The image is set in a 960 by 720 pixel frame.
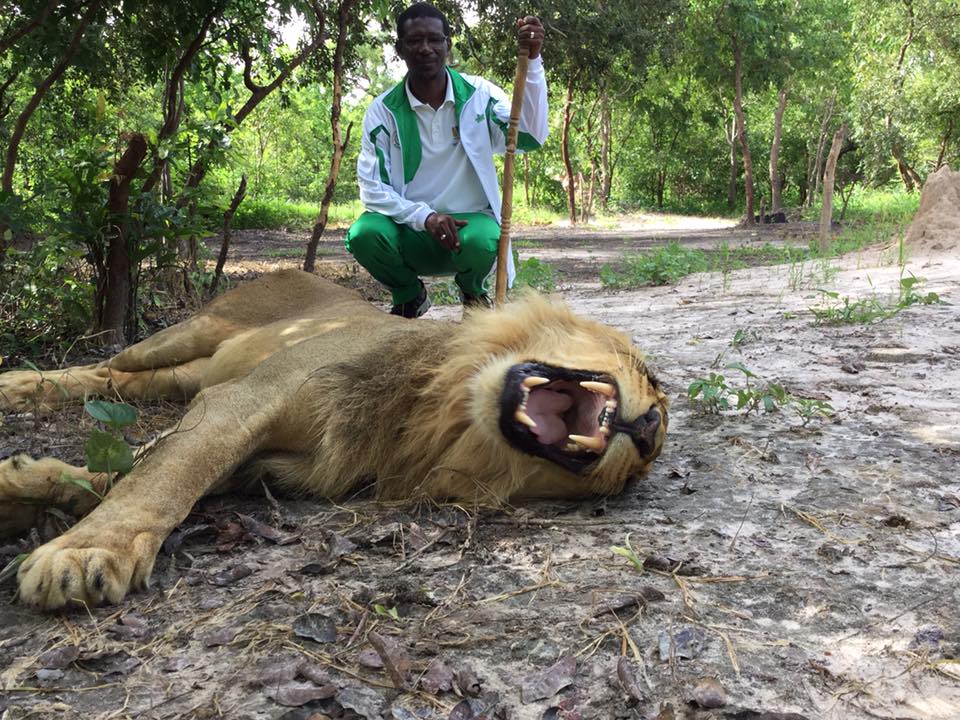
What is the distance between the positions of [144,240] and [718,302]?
476cm

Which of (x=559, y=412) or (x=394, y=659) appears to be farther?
(x=559, y=412)

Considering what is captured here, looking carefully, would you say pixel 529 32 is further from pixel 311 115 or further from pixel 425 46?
pixel 311 115

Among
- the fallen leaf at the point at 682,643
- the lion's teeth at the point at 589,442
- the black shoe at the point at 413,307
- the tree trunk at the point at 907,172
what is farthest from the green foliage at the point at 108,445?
the tree trunk at the point at 907,172

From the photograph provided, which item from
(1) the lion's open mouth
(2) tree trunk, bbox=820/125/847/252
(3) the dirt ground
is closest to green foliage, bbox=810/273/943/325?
(3) the dirt ground

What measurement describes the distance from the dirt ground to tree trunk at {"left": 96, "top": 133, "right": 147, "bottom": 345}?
1.68 meters

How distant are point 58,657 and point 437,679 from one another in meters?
0.85

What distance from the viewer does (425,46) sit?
4766 mm

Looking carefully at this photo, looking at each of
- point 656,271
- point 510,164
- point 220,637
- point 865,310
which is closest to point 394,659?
point 220,637

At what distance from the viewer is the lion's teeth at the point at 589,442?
2516mm

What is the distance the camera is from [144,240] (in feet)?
17.2

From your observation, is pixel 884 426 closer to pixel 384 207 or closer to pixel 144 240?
pixel 384 207

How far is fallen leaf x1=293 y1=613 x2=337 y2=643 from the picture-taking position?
1.92 m

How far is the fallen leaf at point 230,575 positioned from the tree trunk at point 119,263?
3.32 metres

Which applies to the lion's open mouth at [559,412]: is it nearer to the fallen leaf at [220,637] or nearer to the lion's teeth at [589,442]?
the lion's teeth at [589,442]
